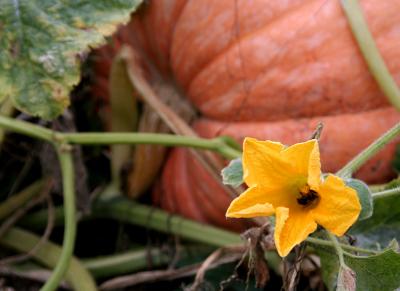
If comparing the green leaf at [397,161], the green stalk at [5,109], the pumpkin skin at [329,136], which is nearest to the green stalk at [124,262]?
the pumpkin skin at [329,136]

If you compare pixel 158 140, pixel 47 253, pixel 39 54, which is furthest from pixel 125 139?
pixel 47 253

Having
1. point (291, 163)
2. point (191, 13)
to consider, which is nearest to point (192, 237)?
point (191, 13)

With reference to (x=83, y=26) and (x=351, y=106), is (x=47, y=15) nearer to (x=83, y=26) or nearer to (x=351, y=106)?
(x=83, y=26)

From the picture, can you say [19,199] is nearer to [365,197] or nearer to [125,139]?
[125,139]

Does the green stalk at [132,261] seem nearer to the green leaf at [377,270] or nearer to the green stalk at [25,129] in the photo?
the green stalk at [25,129]

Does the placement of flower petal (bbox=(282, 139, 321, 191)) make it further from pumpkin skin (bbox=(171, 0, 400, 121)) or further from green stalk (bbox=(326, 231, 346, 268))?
pumpkin skin (bbox=(171, 0, 400, 121))

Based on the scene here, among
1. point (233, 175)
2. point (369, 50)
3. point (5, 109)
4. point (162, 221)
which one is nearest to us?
point (233, 175)
